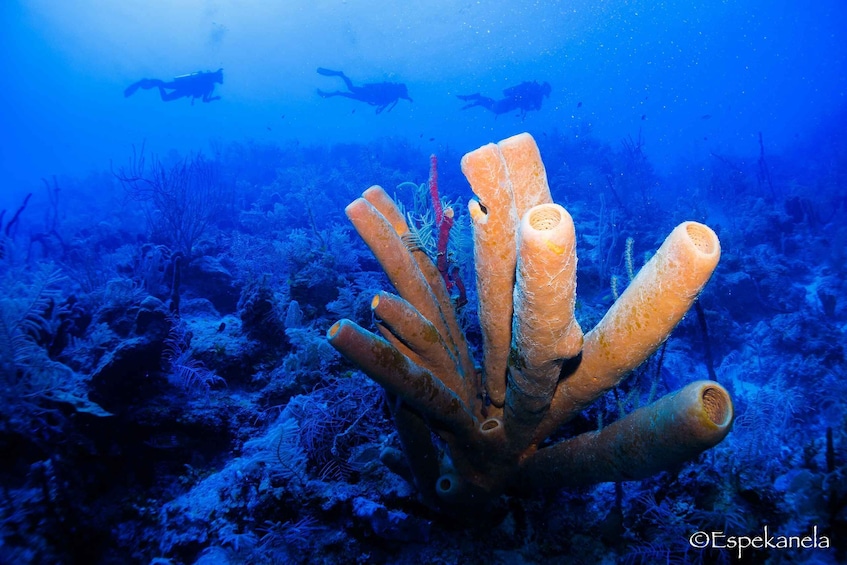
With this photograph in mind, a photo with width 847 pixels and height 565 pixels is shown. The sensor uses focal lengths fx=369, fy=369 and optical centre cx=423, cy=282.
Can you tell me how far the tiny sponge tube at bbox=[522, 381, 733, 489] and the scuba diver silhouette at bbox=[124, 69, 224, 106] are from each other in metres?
27.7

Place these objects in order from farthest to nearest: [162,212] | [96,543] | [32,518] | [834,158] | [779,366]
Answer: [834,158] < [162,212] < [779,366] < [96,543] < [32,518]

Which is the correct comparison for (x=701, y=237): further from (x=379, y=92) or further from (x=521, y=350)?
(x=379, y=92)

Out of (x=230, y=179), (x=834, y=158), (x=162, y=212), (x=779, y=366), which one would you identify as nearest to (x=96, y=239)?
(x=162, y=212)

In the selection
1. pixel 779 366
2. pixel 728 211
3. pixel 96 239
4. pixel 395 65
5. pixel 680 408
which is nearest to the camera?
pixel 680 408

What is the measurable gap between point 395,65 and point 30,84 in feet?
339

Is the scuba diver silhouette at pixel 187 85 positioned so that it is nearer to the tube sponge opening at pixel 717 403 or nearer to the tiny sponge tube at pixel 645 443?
the tiny sponge tube at pixel 645 443

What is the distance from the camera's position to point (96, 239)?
11.5m

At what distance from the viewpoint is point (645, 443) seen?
1.52 meters

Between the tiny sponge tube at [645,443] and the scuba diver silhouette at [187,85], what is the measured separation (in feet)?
91.0

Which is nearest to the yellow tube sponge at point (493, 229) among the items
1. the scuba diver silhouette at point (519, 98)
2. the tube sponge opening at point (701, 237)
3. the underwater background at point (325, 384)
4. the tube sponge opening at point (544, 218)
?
the tube sponge opening at point (544, 218)

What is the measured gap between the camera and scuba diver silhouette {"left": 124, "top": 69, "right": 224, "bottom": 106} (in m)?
22.8

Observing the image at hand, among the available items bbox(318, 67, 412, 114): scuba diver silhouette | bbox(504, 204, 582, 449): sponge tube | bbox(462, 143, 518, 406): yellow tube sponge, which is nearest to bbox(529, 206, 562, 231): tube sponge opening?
bbox(504, 204, 582, 449): sponge tube

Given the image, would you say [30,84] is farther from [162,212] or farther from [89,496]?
[89,496]

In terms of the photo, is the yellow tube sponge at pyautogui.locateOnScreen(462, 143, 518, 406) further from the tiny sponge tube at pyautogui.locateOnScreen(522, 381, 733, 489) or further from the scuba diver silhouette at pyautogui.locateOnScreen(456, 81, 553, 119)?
the scuba diver silhouette at pyautogui.locateOnScreen(456, 81, 553, 119)
